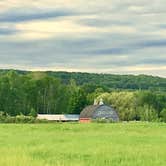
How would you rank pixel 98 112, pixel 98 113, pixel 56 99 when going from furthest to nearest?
pixel 56 99, pixel 98 112, pixel 98 113

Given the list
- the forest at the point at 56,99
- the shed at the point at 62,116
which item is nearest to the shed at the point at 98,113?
the shed at the point at 62,116

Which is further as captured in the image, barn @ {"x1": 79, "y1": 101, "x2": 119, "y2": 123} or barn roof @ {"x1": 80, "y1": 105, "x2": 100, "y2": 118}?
barn roof @ {"x1": 80, "y1": 105, "x2": 100, "y2": 118}

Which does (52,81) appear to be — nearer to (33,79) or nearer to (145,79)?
(33,79)

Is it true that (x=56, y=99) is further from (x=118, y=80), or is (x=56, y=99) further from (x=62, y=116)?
(x=118, y=80)

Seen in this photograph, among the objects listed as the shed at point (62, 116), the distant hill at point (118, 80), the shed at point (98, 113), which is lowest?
the shed at point (62, 116)

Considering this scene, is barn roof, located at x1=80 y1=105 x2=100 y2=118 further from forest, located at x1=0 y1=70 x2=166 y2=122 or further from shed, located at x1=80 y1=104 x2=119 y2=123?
forest, located at x1=0 y1=70 x2=166 y2=122

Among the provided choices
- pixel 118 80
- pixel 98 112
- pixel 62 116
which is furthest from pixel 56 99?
pixel 118 80

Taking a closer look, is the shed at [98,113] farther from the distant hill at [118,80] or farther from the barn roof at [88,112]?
the distant hill at [118,80]

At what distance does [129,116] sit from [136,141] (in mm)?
80889

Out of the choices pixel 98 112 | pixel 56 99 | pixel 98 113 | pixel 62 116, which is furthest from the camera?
pixel 56 99

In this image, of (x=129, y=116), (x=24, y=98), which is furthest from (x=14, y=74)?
(x=129, y=116)

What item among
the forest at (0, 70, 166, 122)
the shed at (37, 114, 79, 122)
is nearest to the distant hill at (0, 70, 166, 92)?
the forest at (0, 70, 166, 122)

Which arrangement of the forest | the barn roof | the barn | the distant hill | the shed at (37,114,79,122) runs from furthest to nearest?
the distant hill → the forest → the barn roof → the shed at (37,114,79,122) → the barn

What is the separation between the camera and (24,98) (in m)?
104
